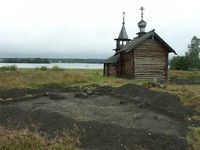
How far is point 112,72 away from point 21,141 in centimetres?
2924

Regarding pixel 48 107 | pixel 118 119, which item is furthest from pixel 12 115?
pixel 118 119

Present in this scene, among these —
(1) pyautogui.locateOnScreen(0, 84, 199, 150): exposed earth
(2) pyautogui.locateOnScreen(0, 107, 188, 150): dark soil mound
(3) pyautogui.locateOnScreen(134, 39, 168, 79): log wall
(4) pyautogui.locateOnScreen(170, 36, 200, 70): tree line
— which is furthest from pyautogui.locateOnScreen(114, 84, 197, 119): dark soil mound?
(4) pyautogui.locateOnScreen(170, 36, 200, 70): tree line

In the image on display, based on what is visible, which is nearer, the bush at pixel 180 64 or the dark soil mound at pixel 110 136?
the dark soil mound at pixel 110 136

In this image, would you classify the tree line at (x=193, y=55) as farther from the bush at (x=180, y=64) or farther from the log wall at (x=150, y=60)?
the log wall at (x=150, y=60)

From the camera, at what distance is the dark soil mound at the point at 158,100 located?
1421cm

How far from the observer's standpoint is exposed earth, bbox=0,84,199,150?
9367 mm

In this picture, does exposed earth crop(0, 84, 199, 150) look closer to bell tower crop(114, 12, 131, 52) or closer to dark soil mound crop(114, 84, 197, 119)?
dark soil mound crop(114, 84, 197, 119)

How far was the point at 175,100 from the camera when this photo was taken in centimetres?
1605

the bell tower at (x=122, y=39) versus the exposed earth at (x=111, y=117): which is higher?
the bell tower at (x=122, y=39)

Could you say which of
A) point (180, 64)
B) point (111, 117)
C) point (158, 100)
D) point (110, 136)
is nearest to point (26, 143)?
point (110, 136)

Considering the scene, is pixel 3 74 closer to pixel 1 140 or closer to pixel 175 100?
pixel 175 100

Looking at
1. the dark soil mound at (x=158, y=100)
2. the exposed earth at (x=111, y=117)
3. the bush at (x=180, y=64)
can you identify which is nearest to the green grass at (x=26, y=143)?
the exposed earth at (x=111, y=117)

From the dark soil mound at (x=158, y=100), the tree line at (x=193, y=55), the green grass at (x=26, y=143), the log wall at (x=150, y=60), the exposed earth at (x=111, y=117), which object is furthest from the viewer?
the tree line at (x=193, y=55)

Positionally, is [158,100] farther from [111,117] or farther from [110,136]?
[110,136]
